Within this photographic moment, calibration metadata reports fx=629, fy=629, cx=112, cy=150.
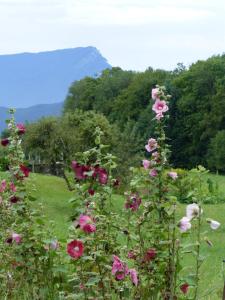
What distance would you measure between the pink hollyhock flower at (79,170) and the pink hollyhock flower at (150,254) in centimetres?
55

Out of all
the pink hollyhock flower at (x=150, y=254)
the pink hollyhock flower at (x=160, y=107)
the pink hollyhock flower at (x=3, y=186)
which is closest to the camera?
the pink hollyhock flower at (x=150, y=254)

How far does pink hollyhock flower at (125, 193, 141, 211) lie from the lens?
12.2 feet

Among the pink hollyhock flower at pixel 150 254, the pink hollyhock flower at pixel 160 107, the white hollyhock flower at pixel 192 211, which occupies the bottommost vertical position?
the pink hollyhock flower at pixel 150 254

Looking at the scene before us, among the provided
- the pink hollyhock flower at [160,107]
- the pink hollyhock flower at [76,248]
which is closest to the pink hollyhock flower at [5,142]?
the pink hollyhock flower at [160,107]

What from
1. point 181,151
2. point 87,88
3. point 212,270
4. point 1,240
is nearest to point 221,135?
point 181,151

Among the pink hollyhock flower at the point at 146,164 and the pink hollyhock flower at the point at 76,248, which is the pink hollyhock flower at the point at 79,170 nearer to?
the pink hollyhock flower at the point at 146,164

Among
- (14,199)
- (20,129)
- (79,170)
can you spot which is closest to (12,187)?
(14,199)

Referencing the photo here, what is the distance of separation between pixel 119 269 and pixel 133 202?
1.89ft

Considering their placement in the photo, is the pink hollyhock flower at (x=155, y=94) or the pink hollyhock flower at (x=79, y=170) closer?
the pink hollyhock flower at (x=79, y=170)

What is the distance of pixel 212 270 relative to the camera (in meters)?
10.6

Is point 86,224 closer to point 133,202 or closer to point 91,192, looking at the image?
point 91,192

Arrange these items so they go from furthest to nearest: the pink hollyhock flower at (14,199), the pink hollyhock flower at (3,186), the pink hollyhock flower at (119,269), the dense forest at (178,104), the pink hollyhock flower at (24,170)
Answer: the dense forest at (178,104), the pink hollyhock flower at (3,186), the pink hollyhock flower at (24,170), the pink hollyhock flower at (14,199), the pink hollyhock flower at (119,269)

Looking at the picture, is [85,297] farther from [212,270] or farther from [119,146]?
[119,146]

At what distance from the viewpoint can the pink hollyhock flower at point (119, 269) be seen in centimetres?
324
